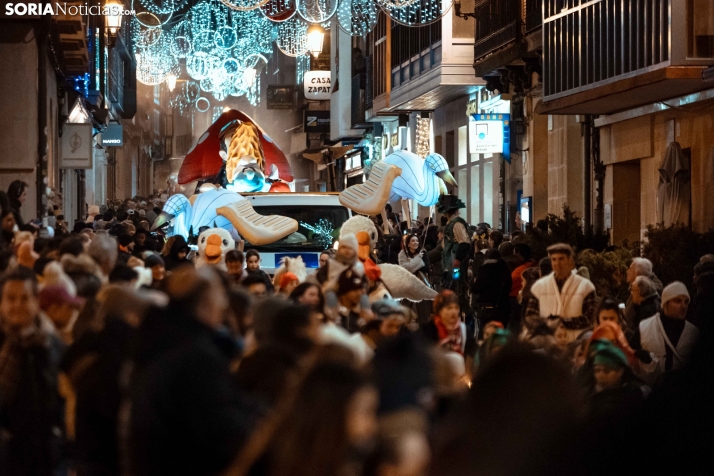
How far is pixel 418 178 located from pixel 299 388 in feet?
46.5

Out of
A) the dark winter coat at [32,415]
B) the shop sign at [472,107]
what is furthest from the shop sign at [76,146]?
the dark winter coat at [32,415]

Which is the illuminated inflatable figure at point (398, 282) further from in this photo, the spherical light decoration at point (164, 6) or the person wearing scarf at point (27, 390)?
the spherical light decoration at point (164, 6)

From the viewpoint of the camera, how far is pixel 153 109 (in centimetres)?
9275

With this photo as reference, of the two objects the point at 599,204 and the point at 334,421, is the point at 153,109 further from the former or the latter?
the point at 334,421

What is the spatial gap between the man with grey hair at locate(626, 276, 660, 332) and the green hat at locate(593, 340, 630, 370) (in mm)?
3470

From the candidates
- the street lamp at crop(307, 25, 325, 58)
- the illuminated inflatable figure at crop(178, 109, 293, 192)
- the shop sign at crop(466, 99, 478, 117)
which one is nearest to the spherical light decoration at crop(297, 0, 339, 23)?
the illuminated inflatable figure at crop(178, 109, 293, 192)

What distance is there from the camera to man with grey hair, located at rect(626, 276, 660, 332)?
11.2 m

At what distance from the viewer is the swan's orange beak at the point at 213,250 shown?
13.3m

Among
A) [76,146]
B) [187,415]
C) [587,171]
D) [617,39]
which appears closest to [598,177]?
[587,171]

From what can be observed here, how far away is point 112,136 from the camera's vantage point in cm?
4559

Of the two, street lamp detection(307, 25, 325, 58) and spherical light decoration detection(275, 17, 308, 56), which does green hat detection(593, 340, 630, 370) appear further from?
street lamp detection(307, 25, 325, 58)

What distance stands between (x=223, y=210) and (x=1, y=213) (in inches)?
152

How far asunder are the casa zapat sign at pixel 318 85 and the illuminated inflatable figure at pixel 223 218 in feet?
126

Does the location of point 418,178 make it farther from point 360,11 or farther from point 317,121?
point 317,121
